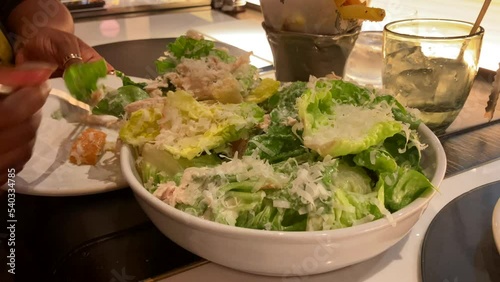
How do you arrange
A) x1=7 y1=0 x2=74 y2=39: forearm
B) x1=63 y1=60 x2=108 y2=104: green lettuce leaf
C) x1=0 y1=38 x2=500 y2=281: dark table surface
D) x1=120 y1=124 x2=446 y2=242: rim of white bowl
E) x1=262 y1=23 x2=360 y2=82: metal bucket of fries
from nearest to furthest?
x1=120 y1=124 x2=446 y2=242: rim of white bowl → x1=0 y1=38 x2=500 y2=281: dark table surface → x1=63 y1=60 x2=108 y2=104: green lettuce leaf → x1=262 y1=23 x2=360 y2=82: metal bucket of fries → x1=7 y1=0 x2=74 y2=39: forearm

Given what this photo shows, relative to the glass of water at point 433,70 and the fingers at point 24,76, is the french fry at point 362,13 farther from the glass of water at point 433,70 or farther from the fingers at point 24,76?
the fingers at point 24,76

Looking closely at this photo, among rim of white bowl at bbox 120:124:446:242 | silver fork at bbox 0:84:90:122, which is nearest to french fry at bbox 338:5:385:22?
rim of white bowl at bbox 120:124:446:242

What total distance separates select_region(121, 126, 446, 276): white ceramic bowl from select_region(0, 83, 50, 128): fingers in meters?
0.18

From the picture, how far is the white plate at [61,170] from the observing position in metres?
0.65

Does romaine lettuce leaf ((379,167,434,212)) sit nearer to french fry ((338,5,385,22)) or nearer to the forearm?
french fry ((338,5,385,22))

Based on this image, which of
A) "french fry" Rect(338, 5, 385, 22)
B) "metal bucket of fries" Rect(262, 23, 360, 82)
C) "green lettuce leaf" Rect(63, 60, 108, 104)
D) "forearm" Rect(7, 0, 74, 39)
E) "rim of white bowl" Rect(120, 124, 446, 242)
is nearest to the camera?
"rim of white bowl" Rect(120, 124, 446, 242)

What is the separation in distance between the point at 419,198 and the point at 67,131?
0.58 metres

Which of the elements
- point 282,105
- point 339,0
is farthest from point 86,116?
point 339,0

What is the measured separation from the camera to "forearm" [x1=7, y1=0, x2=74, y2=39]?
1.39 metres

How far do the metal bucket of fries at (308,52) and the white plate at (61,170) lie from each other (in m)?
0.36

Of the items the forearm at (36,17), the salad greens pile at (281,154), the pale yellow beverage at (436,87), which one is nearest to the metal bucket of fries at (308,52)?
the pale yellow beverage at (436,87)

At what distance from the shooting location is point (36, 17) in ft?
4.71

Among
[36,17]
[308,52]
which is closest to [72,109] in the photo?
[308,52]

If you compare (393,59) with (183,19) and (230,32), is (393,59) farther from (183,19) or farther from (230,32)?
(183,19)
